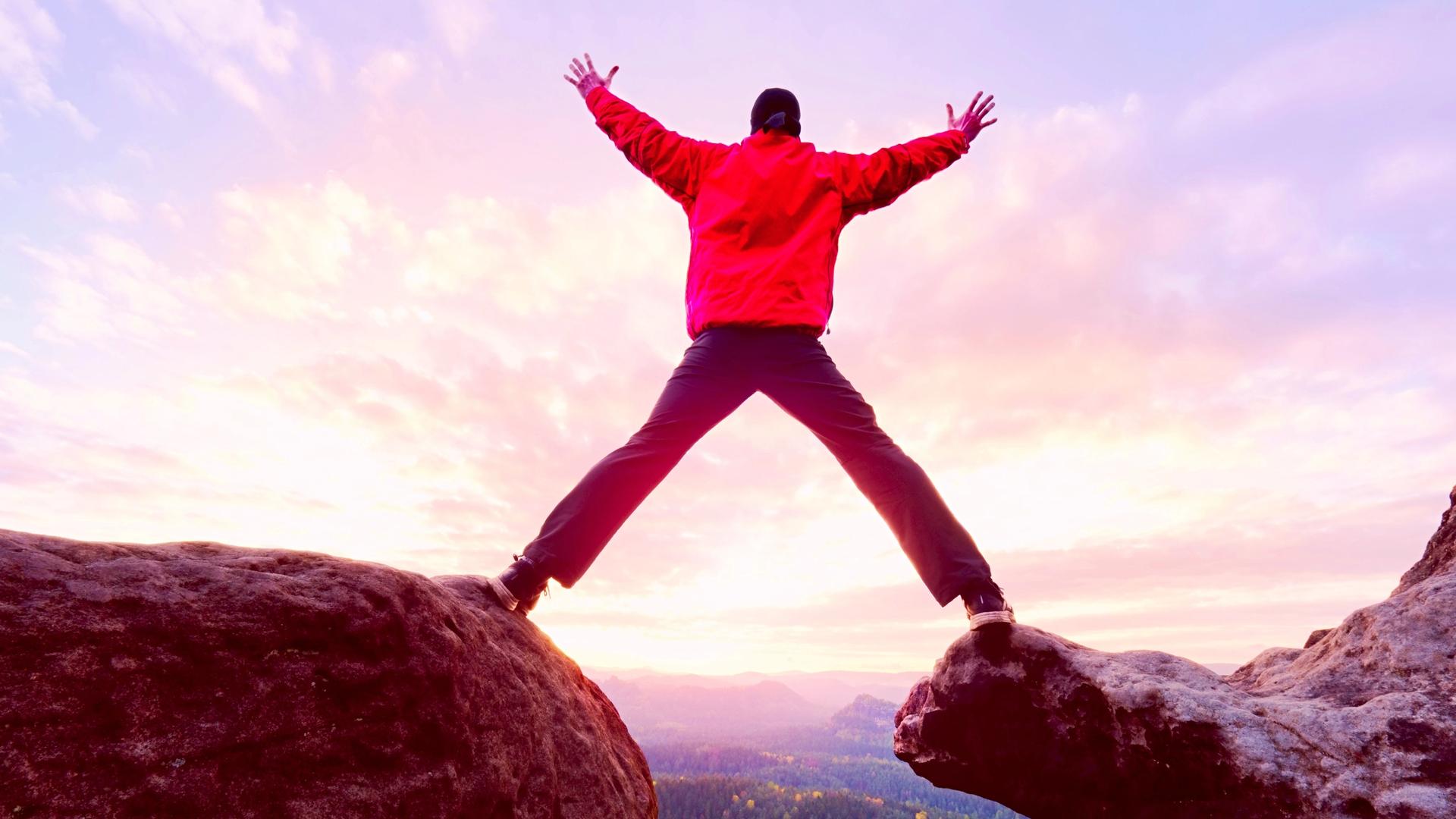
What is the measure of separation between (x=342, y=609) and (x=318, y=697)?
1.25 feet

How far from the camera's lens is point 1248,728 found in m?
3.88

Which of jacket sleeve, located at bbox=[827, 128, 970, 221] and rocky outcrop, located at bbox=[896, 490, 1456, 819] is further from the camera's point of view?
jacket sleeve, located at bbox=[827, 128, 970, 221]

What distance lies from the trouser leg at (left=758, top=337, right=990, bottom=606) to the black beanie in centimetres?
198

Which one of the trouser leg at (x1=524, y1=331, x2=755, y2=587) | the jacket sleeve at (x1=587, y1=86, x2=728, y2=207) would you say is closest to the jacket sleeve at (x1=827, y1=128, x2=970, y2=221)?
the jacket sleeve at (x1=587, y1=86, x2=728, y2=207)

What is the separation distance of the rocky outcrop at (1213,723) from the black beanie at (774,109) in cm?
432

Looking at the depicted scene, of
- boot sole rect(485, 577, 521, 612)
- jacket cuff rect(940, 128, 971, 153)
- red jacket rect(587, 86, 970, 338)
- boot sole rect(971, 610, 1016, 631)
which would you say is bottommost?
boot sole rect(485, 577, 521, 612)

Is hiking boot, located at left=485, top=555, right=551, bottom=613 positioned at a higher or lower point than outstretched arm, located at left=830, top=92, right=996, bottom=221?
lower

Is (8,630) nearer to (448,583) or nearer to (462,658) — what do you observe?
(462,658)

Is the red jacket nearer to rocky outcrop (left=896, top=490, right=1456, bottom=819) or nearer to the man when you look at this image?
the man

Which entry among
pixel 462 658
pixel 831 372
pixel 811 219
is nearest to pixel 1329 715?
pixel 831 372

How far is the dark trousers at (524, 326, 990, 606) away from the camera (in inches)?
174

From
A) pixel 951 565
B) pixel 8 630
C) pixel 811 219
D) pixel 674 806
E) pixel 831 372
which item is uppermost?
pixel 811 219

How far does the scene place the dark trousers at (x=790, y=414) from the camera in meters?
4.42

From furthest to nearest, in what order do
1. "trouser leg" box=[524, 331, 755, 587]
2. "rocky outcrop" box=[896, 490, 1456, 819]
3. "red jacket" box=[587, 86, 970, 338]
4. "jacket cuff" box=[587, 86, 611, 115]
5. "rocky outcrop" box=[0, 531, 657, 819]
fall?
1. "jacket cuff" box=[587, 86, 611, 115]
2. "red jacket" box=[587, 86, 970, 338]
3. "trouser leg" box=[524, 331, 755, 587]
4. "rocky outcrop" box=[896, 490, 1456, 819]
5. "rocky outcrop" box=[0, 531, 657, 819]
